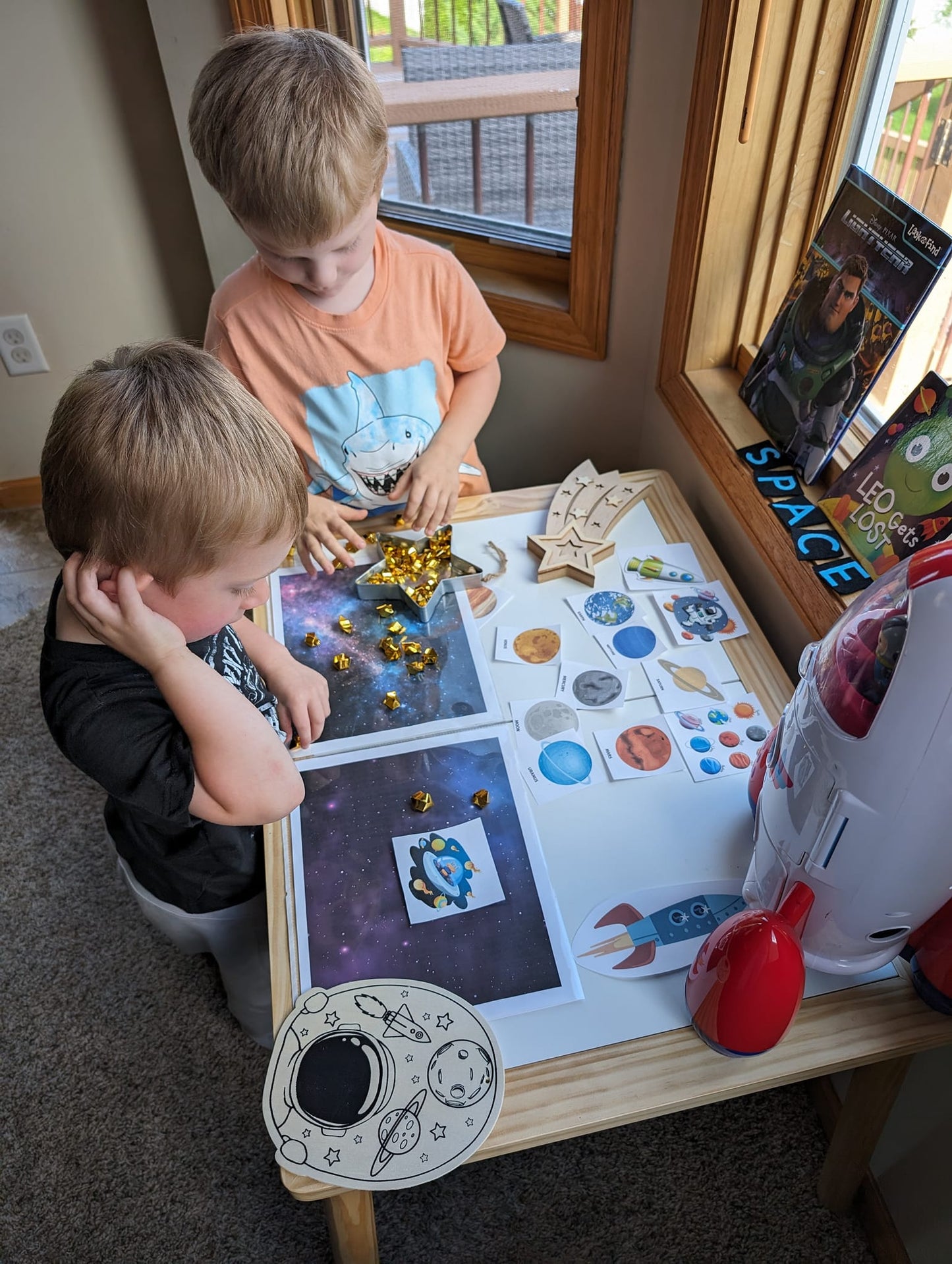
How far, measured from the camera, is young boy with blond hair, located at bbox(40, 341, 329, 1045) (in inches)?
27.0

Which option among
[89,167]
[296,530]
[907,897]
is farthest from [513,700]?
[89,167]

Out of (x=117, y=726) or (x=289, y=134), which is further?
(x=289, y=134)

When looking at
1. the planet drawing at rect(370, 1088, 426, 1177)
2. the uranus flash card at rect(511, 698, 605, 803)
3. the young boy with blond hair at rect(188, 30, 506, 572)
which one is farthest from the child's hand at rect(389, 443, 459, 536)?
the planet drawing at rect(370, 1088, 426, 1177)

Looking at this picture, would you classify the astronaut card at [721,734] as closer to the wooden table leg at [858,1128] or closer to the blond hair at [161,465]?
the wooden table leg at [858,1128]

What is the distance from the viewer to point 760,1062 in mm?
713

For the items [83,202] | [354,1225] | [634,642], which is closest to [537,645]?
[634,642]

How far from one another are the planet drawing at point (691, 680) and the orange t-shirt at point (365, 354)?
0.49 metres

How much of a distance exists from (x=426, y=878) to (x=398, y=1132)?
22 cm

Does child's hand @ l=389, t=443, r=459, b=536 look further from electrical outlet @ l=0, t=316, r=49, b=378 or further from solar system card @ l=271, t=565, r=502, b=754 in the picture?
electrical outlet @ l=0, t=316, r=49, b=378

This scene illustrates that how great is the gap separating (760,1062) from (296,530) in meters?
0.57

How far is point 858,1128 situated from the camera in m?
0.99

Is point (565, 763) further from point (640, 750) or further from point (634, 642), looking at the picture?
point (634, 642)

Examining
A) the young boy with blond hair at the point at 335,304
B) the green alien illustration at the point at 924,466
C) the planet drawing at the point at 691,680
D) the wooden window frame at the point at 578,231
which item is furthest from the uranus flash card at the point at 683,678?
the wooden window frame at the point at 578,231

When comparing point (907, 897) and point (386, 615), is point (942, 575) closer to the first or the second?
point (907, 897)
